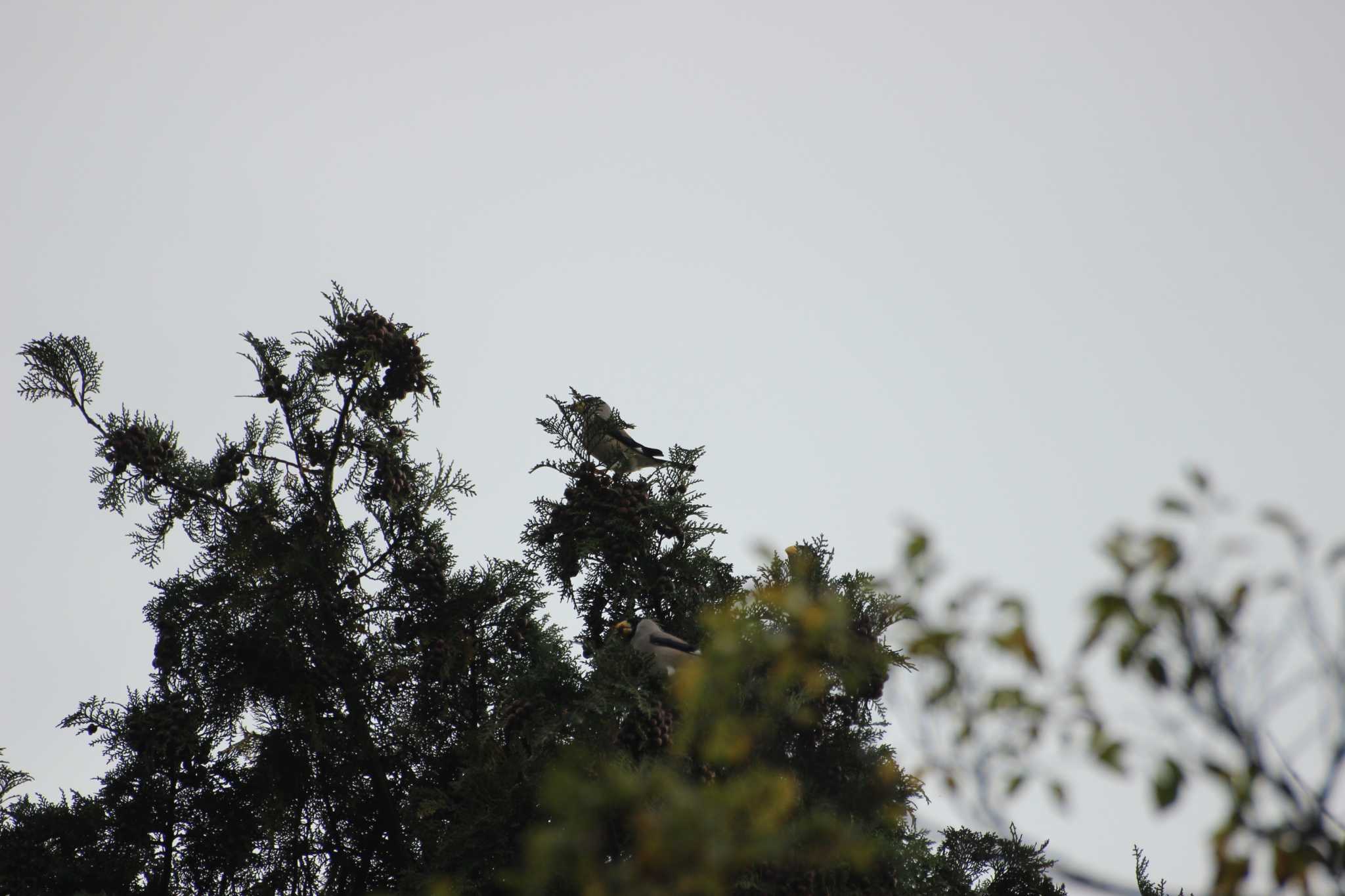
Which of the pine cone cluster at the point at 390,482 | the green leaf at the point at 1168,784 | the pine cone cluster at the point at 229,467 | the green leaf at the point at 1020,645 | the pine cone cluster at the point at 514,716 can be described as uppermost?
the pine cone cluster at the point at 229,467

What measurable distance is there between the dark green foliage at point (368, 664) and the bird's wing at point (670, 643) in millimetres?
112

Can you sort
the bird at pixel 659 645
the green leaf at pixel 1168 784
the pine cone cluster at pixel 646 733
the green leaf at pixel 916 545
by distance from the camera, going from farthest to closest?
the bird at pixel 659 645, the pine cone cluster at pixel 646 733, the green leaf at pixel 916 545, the green leaf at pixel 1168 784

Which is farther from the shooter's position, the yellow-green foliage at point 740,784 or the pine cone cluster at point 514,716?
the pine cone cluster at point 514,716

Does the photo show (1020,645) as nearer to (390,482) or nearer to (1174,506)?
(1174,506)

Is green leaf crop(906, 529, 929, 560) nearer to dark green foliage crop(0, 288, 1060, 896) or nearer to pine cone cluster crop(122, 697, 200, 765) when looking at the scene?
dark green foliage crop(0, 288, 1060, 896)

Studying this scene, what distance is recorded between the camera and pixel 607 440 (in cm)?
595

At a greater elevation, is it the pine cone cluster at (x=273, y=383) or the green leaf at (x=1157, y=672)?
the pine cone cluster at (x=273, y=383)

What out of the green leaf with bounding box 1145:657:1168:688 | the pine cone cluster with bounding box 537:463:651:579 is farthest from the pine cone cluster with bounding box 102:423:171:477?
the green leaf with bounding box 1145:657:1168:688

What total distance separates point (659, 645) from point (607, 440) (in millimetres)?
1714

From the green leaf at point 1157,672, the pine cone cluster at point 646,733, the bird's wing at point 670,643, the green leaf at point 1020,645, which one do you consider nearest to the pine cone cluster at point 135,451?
the bird's wing at point 670,643

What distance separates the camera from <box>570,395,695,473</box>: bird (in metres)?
5.67

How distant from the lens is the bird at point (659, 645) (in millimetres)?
4387

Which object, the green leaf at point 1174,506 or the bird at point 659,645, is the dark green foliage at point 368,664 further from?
the green leaf at point 1174,506

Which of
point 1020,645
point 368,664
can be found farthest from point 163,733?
point 1020,645
